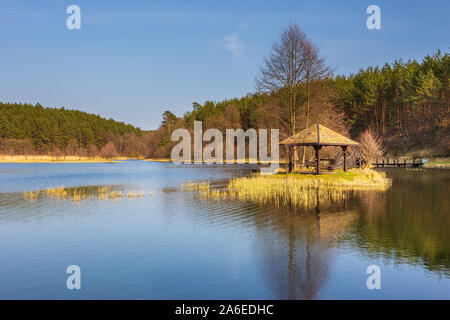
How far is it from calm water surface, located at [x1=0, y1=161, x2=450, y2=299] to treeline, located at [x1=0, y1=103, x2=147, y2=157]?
11481 centimetres

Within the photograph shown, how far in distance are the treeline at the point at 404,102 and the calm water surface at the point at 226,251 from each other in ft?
191

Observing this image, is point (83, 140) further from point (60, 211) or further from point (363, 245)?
point (363, 245)

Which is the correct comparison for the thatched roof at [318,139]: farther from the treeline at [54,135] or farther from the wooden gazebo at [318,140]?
the treeline at [54,135]

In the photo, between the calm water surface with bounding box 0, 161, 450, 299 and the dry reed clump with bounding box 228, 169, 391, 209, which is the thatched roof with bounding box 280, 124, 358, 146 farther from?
the calm water surface with bounding box 0, 161, 450, 299

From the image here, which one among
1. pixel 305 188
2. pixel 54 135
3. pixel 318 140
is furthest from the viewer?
pixel 54 135

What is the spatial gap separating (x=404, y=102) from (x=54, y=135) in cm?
12195

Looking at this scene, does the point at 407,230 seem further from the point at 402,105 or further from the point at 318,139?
the point at 402,105

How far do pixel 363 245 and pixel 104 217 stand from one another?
12.3 meters

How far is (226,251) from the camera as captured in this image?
11.8 metres

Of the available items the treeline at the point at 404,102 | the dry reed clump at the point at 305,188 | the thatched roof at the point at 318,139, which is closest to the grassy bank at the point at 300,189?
the dry reed clump at the point at 305,188

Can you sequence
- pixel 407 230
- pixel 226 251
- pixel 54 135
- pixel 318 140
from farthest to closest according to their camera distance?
pixel 54 135
pixel 318 140
pixel 407 230
pixel 226 251

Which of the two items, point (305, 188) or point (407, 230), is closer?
point (407, 230)

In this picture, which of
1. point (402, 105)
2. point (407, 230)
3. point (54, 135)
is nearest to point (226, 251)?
point (407, 230)

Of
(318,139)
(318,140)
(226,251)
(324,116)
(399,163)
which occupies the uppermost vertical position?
(324,116)
